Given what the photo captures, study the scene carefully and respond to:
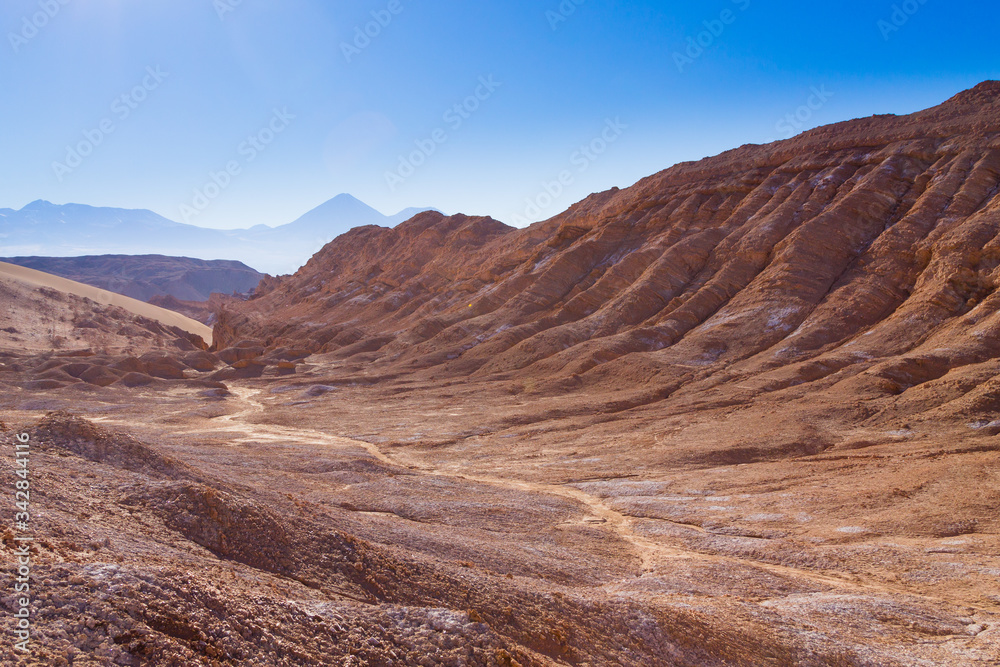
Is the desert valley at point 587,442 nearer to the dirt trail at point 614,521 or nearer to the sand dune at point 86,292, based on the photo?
the dirt trail at point 614,521

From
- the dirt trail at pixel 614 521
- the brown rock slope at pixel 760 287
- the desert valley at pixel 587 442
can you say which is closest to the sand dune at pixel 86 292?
the desert valley at pixel 587 442

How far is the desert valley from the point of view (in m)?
6.39

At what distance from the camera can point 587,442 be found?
24547 mm

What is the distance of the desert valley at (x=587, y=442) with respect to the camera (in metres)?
6.39

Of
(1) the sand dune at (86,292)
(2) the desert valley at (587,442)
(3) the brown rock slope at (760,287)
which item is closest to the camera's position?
(2) the desert valley at (587,442)

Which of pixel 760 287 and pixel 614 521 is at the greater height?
pixel 760 287

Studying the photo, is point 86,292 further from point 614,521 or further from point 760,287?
point 614,521

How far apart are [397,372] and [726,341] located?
70.3 feet

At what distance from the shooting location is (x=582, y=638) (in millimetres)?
6891

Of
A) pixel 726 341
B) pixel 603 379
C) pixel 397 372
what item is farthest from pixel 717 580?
pixel 397 372

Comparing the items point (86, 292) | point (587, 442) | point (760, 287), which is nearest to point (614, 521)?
point (587, 442)

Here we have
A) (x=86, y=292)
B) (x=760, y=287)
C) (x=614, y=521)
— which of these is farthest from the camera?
(x=86, y=292)

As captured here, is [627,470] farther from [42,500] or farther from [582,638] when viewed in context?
[42,500]

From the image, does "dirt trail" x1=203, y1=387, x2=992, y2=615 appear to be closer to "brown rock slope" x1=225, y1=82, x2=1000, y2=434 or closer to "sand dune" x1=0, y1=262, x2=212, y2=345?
"brown rock slope" x1=225, y1=82, x2=1000, y2=434
